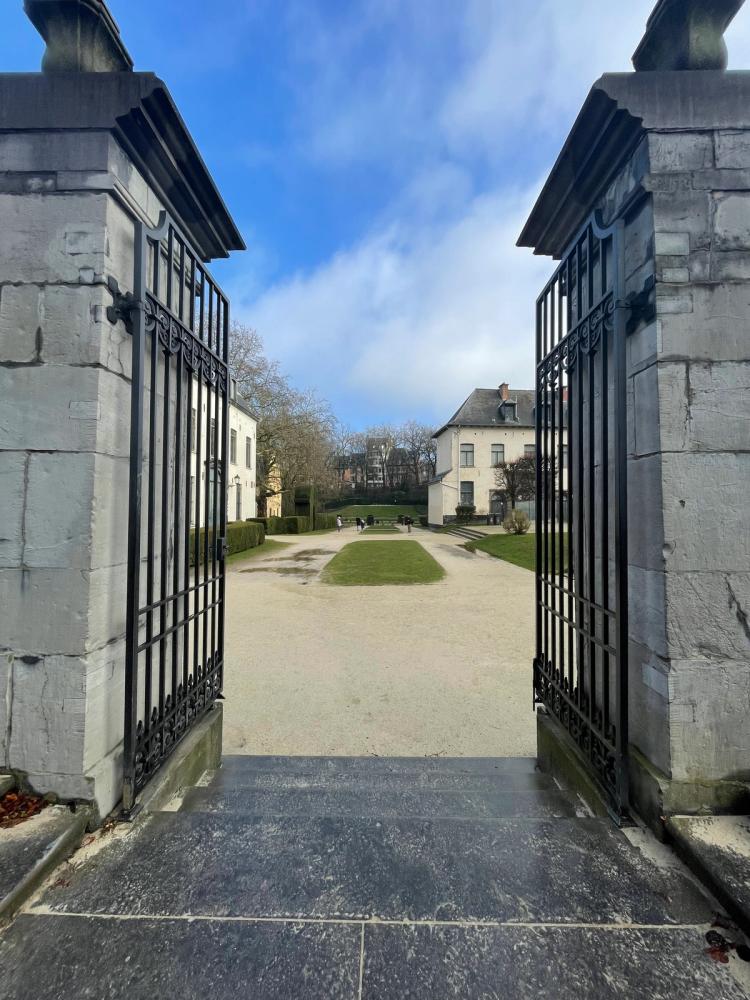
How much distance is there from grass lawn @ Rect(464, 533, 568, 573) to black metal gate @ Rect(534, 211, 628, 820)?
9660mm

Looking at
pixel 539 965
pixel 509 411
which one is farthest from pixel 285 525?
pixel 539 965

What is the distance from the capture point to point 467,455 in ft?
107

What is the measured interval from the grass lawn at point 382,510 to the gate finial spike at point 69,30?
4335 cm

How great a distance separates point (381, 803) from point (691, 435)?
2091 millimetres

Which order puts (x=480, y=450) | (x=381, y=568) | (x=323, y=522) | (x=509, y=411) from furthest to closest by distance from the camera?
(x=323, y=522), (x=509, y=411), (x=480, y=450), (x=381, y=568)

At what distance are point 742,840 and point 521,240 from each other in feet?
11.1

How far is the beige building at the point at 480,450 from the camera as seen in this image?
3234cm

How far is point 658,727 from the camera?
6.13 feet

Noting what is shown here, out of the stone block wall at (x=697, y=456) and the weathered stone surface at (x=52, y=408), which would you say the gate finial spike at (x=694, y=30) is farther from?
the weathered stone surface at (x=52, y=408)

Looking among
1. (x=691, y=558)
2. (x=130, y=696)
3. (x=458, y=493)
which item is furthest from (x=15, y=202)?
(x=458, y=493)

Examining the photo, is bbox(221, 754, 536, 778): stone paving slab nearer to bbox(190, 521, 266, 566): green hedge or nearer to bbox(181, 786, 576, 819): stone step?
bbox(181, 786, 576, 819): stone step

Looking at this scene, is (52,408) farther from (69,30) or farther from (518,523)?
(518,523)

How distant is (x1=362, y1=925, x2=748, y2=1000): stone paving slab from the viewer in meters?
1.17

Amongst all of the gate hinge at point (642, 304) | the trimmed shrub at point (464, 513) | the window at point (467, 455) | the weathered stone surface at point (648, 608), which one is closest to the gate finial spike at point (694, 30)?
the gate hinge at point (642, 304)
